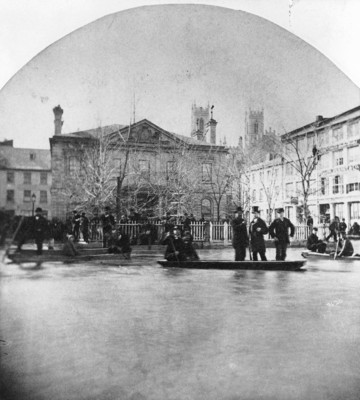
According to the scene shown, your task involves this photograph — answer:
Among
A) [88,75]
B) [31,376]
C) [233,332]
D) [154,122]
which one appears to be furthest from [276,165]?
[31,376]

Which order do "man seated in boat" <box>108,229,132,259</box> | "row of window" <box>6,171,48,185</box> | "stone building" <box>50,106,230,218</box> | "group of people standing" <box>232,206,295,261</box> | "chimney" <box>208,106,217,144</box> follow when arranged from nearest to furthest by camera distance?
"row of window" <box>6,171,48,185</box> < "stone building" <box>50,106,230,218</box> < "man seated in boat" <box>108,229,132,259</box> < "chimney" <box>208,106,217,144</box> < "group of people standing" <box>232,206,295,261</box>

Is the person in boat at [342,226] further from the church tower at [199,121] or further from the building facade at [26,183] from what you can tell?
the building facade at [26,183]

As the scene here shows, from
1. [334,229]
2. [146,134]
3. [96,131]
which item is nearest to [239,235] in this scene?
[334,229]

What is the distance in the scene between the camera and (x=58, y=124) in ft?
6.59

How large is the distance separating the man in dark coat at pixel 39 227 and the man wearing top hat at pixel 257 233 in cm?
119

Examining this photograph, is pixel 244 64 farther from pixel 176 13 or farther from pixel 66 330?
pixel 66 330

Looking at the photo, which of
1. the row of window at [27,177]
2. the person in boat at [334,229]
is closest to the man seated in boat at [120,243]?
the row of window at [27,177]

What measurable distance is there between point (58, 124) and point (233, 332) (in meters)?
1.43

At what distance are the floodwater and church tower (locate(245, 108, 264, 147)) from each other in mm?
887

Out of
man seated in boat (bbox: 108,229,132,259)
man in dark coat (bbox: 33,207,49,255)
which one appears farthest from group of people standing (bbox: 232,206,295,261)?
man in dark coat (bbox: 33,207,49,255)

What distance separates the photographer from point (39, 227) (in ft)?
6.33

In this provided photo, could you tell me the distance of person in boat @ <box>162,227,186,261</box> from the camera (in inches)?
85.3

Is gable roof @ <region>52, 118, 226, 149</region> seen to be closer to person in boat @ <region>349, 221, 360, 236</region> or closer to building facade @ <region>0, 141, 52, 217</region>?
building facade @ <region>0, 141, 52, 217</region>

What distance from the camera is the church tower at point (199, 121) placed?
2157 mm
